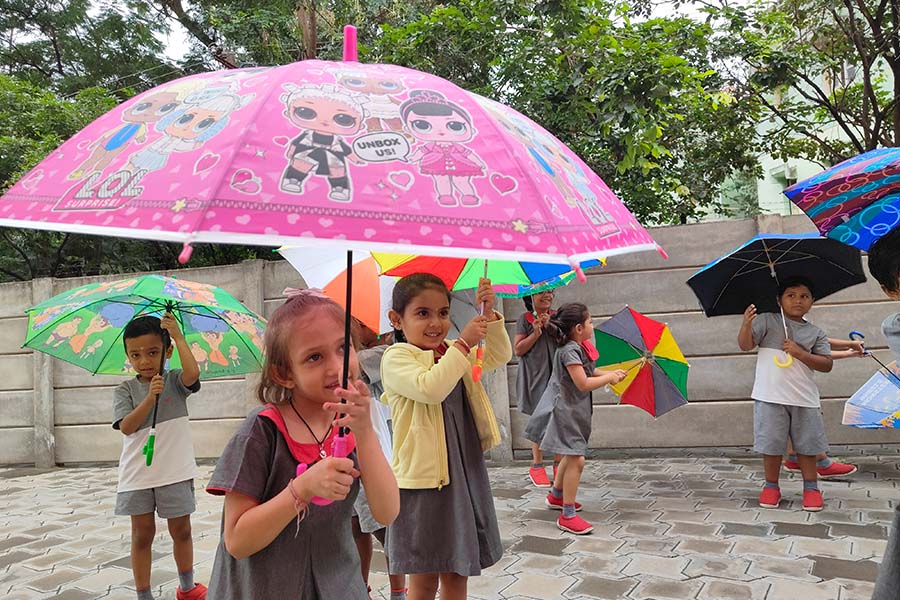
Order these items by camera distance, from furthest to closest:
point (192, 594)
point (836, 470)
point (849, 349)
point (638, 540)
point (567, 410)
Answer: point (836, 470) < point (849, 349) < point (567, 410) < point (638, 540) < point (192, 594)

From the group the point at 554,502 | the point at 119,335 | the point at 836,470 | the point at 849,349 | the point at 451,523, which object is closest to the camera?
the point at 451,523

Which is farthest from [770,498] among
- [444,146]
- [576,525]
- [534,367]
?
[444,146]

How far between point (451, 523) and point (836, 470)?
4.09 meters

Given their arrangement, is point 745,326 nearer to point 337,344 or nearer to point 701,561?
point 701,561

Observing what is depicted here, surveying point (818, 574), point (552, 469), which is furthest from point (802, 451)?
point (552, 469)

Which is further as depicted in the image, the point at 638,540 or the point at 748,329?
the point at 748,329

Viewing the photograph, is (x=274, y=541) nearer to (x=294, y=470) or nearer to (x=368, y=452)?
(x=294, y=470)

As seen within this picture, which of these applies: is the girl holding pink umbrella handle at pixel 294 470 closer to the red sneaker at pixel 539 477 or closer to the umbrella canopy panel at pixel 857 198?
the umbrella canopy panel at pixel 857 198

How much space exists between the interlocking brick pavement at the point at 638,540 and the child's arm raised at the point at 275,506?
2.09 meters

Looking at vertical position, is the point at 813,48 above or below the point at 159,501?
above

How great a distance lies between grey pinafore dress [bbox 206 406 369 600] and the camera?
1530 millimetres

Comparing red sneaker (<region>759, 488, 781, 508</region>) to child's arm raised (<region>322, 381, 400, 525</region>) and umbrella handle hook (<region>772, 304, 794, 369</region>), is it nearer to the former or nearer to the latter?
umbrella handle hook (<region>772, 304, 794, 369</region>)

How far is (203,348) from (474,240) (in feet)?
8.77

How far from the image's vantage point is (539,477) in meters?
5.53
